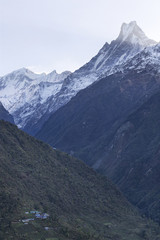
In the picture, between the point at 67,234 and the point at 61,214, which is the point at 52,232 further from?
the point at 61,214

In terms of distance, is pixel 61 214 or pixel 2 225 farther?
pixel 61 214

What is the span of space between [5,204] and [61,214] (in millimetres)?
28751

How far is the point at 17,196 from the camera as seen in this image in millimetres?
187875

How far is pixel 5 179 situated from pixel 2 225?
124ft

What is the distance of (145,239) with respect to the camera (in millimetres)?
196375

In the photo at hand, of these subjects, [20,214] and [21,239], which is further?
[20,214]

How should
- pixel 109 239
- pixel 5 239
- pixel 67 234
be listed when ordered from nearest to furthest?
pixel 5 239, pixel 67 234, pixel 109 239

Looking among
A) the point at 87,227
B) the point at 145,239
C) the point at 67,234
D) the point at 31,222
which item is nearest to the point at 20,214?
the point at 31,222

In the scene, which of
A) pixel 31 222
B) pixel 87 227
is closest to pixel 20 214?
pixel 31 222

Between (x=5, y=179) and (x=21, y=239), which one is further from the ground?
(x=5, y=179)

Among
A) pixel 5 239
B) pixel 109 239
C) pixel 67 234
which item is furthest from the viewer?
pixel 109 239

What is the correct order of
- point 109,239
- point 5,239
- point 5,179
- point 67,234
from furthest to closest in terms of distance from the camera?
point 5,179 → point 109,239 → point 67,234 → point 5,239

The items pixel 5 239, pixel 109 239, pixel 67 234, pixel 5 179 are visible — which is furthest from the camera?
pixel 5 179

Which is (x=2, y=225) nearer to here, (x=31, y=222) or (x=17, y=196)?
(x=31, y=222)
